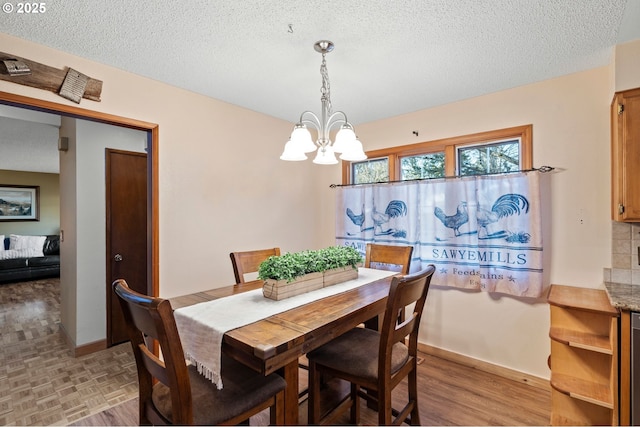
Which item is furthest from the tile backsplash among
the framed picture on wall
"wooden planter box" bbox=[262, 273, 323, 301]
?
the framed picture on wall

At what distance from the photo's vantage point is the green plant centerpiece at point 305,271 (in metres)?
1.63

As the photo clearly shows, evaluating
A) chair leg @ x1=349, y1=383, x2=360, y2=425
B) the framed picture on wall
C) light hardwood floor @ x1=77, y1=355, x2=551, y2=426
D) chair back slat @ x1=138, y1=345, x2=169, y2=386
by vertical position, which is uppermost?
the framed picture on wall

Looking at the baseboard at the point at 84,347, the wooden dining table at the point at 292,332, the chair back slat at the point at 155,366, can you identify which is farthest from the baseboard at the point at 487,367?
the baseboard at the point at 84,347

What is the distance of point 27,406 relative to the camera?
204 cm

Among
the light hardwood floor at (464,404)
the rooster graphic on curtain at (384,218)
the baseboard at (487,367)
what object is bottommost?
the light hardwood floor at (464,404)

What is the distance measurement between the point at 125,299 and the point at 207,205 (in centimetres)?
158

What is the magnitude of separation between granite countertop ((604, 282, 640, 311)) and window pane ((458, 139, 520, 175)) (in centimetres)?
104

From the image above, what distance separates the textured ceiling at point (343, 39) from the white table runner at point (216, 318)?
1.51 metres

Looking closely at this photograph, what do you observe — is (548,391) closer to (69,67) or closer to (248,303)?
(248,303)

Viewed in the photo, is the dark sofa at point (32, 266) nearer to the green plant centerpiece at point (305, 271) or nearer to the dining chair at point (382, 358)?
the green plant centerpiece at point (305, 271)

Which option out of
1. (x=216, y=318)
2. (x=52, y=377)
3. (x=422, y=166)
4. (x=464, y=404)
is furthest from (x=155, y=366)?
(x=422, y=166)

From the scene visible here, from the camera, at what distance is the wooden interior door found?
3.00 meters

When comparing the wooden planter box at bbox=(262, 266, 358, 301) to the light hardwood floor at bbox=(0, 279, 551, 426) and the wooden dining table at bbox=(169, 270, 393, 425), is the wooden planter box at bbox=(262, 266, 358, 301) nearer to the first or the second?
the wooden dining table at bbox=(169, 270, 393, 425)

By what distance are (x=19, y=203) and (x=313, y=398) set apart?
8.55 meters
